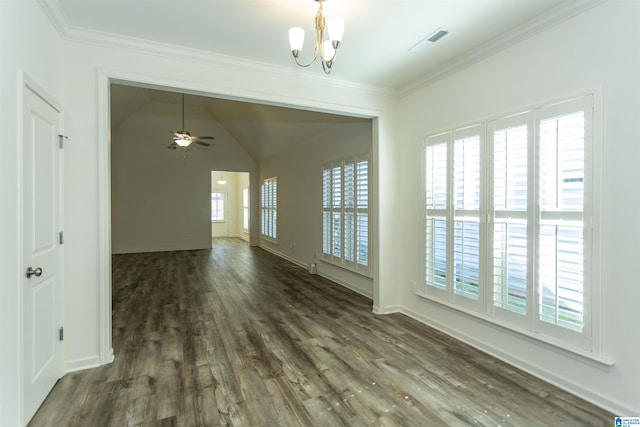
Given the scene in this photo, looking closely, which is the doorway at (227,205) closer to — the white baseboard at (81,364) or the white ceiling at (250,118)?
the white ceiling at (250,118)

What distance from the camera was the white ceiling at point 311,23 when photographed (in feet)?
7.73

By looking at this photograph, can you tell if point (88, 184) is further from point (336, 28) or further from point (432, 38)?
point (432, 38)

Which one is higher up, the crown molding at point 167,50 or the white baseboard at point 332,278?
the crown molding at point 167,50

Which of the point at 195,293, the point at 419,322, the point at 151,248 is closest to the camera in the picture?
the point at 419,322

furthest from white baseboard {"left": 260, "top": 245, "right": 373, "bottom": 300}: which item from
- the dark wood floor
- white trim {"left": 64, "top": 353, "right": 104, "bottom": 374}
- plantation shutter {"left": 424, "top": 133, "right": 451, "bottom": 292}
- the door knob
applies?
the door knob

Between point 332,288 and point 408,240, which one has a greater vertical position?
point 408,240

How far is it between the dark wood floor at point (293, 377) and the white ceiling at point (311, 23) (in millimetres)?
2780

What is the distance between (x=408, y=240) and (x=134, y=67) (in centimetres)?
339

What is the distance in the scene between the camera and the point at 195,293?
196 inches

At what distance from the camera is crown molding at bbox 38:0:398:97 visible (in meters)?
2.50

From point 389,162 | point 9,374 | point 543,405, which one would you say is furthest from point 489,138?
point 9,374

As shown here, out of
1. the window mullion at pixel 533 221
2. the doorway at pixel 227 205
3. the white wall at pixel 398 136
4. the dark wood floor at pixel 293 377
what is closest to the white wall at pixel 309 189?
the white wall at pixel 398 136

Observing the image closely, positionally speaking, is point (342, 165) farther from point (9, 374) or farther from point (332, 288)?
point (9, 374)

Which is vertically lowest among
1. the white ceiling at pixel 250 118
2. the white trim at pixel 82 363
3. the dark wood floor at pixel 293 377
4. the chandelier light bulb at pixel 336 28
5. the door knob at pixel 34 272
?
the dark wood floor at pixel 293 377
